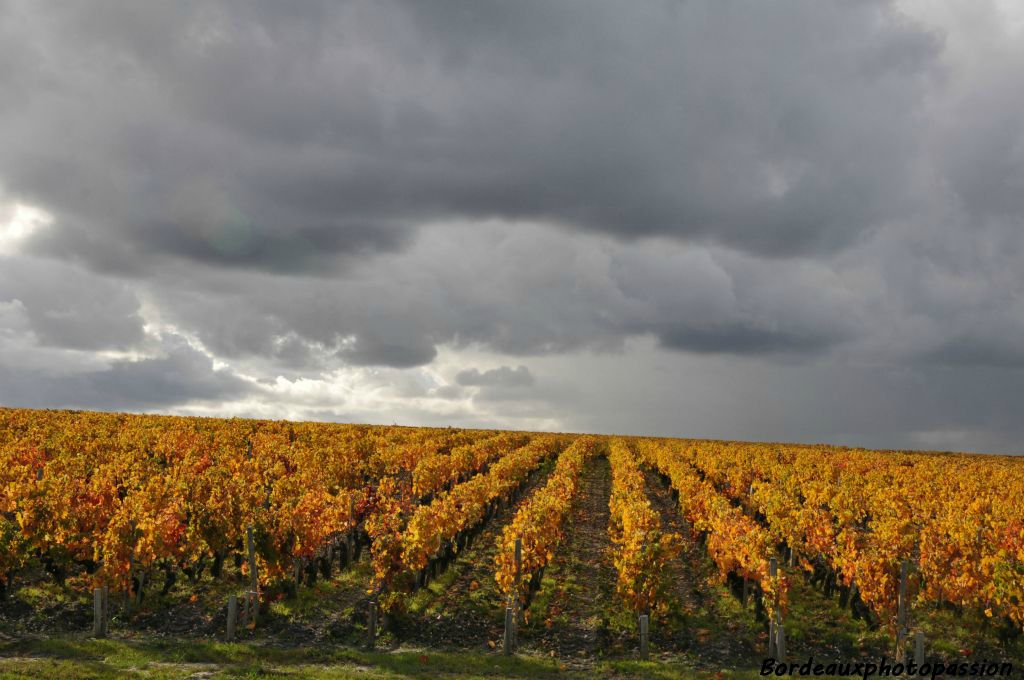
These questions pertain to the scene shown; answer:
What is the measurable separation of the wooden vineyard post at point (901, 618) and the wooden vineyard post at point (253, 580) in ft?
63.1

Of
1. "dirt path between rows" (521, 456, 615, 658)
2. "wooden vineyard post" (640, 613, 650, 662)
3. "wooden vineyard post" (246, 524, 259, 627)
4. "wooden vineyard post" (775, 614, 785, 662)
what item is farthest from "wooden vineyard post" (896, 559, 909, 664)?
"wooden vineyard post" (246, 524, 259, 627)

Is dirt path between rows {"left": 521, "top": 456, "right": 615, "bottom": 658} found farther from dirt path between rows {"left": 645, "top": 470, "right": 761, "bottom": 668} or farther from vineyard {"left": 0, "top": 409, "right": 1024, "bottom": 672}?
dirt path between rows {"left": 645, "top": 470, "right": 761, "bottom": 668}

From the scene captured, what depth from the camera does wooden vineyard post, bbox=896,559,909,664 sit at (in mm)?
19531

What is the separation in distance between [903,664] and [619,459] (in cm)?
3377

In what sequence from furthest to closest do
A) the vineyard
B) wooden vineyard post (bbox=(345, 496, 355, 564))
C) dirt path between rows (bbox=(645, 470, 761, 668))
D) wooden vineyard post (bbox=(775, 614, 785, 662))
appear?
wooden vineyard post (bbox=(345, 496, 355, 564)) → the vineyard → dirt path between rows (bbox=(645, 470, 761, 668)) → wooden vineyard post (bbox=(775, 614, 785, 662))

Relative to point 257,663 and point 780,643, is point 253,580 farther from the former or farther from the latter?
point 780,643

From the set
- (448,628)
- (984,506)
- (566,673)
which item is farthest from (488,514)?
(984,506)

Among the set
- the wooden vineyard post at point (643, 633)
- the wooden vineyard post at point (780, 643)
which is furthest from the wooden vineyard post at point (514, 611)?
the wooden vineyard post at point (780, 643)

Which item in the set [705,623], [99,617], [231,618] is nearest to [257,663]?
[231,618]

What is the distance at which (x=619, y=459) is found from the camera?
52906 millimetres

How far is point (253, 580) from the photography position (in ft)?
71.6

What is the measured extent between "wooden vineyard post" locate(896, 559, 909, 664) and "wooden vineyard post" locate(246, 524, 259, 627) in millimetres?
19225

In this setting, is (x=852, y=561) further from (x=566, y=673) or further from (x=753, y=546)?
(x=566, y=673)

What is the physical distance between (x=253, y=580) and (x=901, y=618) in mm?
19839
